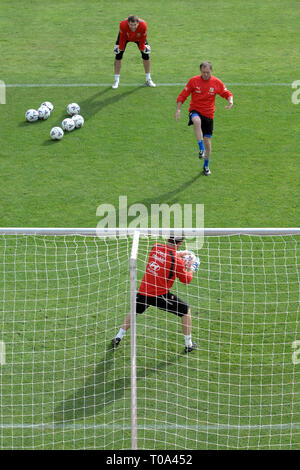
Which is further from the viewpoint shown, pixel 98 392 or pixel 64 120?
pixel 64 120

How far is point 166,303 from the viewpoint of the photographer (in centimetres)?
783

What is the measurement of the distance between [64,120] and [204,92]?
298 centimetres

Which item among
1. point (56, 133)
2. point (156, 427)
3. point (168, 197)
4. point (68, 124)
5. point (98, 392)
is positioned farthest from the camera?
point (68, 124)

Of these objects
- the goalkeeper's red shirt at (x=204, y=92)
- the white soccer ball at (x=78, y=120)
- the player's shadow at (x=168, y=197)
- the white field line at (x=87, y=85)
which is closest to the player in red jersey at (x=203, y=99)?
the goalkeeper's red shirt at (x=204, y=92)

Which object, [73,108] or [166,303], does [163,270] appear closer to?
[166,303]

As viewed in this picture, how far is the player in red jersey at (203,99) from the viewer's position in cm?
1085

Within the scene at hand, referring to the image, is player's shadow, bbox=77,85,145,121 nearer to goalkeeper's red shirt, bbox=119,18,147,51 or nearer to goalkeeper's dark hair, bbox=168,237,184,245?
goalkeeper's red shirt, bbox=119,18,147,51

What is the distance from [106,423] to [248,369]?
5.77ft

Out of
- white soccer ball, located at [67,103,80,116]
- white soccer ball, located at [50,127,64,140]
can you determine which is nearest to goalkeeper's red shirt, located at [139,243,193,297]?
white soccer ball, located at [50,127,64,140]

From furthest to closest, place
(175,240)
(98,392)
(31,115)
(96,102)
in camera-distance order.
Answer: (96,102)
(31,115)
(175,240)
(98,392)

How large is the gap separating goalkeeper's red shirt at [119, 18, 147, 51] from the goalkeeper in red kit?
6.93 m

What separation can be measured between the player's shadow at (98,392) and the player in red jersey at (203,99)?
176 inches

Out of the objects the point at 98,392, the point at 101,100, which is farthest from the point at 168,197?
the point at 98,392

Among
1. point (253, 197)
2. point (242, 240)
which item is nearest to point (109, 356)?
point (242, 240)
